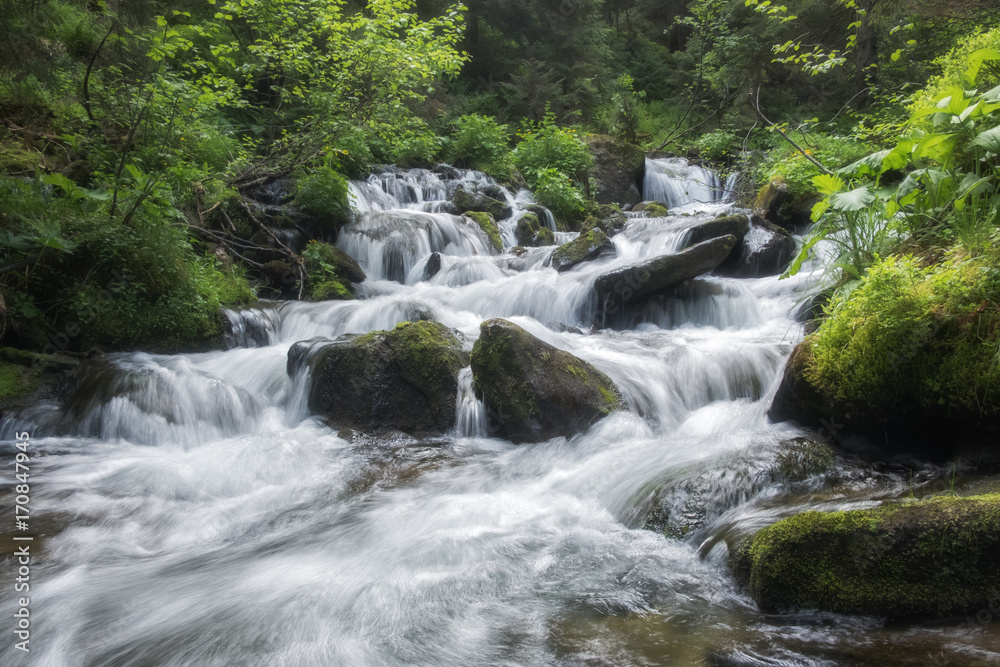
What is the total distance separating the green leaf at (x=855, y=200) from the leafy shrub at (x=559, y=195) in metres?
9.35

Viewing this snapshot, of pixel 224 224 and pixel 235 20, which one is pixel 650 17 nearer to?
pixel 235 20

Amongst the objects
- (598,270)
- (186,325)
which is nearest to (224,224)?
(186,325)

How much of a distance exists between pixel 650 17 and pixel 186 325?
1120 inches

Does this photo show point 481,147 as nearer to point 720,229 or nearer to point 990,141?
point 720,229

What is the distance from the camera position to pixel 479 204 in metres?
12.9

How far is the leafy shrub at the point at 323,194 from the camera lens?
10383 mm

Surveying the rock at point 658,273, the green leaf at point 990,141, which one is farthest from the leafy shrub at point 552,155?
the green leaf at point 990,141

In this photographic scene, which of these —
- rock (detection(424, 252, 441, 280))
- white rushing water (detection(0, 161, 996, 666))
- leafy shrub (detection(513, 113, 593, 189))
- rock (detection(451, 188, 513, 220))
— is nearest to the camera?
white rushing water (detection(0, 161, 996, 666))

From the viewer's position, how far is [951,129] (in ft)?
14.3

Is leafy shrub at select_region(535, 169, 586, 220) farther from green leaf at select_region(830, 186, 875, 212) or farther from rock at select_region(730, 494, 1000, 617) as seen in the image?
rock at select_region(730, 494, 1000, 617)

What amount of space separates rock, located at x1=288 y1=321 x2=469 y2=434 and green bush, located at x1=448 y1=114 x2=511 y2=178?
405 inches

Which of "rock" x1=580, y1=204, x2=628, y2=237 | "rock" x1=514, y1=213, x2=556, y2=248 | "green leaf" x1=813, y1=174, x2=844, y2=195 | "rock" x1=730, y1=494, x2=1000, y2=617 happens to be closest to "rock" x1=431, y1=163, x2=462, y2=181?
"rock" x1=514, y1=213, x2=556, y2=248

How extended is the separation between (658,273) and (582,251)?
215cm

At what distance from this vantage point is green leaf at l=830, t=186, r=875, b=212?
13.9ft
